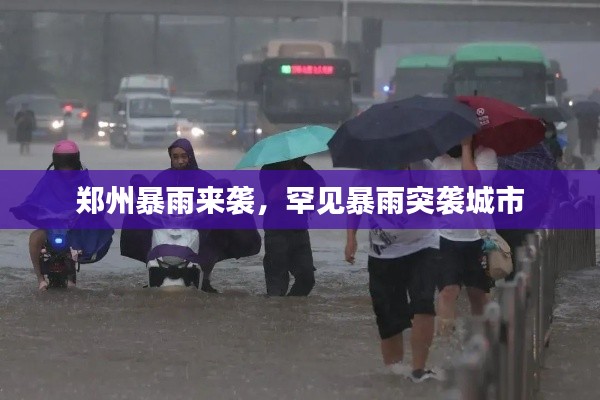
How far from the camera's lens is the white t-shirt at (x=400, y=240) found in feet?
28.6

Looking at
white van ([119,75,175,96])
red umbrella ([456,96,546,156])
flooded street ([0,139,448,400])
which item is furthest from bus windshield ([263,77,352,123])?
red umbrella ([456,96,546,156])

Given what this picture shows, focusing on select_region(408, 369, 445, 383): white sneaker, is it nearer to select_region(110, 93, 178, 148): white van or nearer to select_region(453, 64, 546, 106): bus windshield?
select_region(453, 64, 546, 106): bus windshield

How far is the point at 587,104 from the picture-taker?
154ft

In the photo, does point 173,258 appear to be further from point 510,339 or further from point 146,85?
point 146,85

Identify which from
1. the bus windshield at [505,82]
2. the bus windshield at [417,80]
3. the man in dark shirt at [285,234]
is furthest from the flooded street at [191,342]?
the bus windshield at [417,80]

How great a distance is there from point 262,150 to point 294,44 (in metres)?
35.4

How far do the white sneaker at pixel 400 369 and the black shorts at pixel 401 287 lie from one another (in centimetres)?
18

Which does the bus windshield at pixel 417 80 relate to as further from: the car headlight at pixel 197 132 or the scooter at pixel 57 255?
the scooter at pixel 57 255

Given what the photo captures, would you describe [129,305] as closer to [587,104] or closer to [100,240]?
[100,240]

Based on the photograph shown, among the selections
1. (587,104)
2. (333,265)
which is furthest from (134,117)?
(333,265)

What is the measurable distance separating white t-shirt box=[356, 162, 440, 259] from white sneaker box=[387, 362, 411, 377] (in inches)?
26.1

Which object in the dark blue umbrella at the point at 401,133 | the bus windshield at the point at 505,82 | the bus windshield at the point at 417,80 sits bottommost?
the dark blue umbrella at the point at 401,133

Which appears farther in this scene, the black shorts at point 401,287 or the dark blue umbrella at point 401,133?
the dark blue umbrella at point 401,133

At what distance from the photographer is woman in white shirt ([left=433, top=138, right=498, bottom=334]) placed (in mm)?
9766
